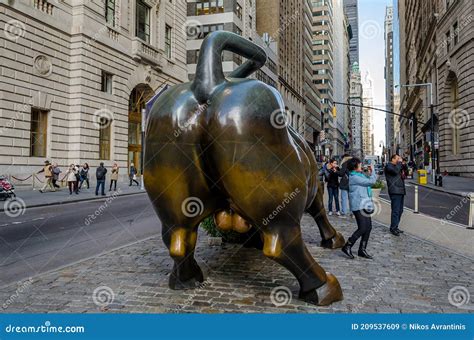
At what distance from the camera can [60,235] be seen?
859 cm

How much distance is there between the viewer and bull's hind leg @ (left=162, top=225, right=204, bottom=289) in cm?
356

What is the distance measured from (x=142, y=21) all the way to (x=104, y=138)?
39.8 feet

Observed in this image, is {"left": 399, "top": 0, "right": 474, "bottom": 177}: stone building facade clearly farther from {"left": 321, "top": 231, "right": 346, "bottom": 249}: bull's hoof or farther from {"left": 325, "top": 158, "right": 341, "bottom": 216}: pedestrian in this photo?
{"left": 321, "top": 231, "right": 346, "bottom": 249}: bull's hoof

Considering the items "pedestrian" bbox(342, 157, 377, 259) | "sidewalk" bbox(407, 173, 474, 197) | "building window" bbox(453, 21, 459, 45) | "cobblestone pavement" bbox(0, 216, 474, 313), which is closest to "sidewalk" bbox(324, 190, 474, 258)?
"cobblestone pavement" bbox(0, 216, 474, 313)

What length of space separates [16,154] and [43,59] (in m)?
6.24

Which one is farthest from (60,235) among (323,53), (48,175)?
(323,53)

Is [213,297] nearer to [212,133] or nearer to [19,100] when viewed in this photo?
[212,133]

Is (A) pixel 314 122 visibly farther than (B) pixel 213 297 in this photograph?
Yes

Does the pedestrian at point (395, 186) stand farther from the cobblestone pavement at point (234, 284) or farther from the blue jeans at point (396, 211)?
the cobblestone pavement at point (234, 284)

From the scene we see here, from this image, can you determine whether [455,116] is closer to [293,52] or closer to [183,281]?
[183,281]

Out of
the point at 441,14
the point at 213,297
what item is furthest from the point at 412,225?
the point at 441,14

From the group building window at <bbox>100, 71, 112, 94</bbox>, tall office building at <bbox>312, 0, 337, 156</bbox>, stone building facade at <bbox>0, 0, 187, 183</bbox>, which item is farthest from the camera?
tall office building at <bbox>312, 0, 337, 156</bbox>

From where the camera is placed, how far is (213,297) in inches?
151

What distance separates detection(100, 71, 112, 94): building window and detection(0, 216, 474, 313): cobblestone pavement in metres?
Result: 23.0
